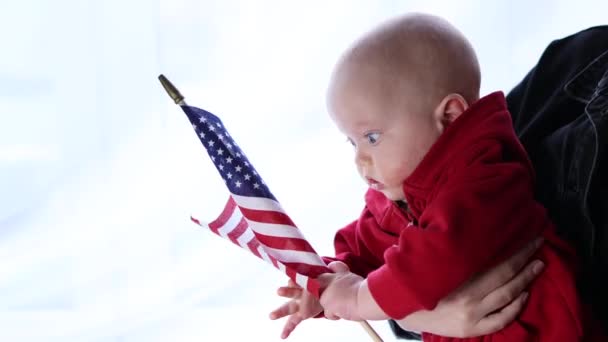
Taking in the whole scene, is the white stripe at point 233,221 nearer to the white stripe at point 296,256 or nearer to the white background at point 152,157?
the white stripe at point 296,256

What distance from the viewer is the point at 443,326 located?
3.78 feet

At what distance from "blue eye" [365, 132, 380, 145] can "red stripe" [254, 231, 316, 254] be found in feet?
0.85

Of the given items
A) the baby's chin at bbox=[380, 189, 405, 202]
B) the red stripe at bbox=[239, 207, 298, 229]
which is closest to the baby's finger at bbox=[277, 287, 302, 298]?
the red stripe at bbox=[239, 207, 298, 229]

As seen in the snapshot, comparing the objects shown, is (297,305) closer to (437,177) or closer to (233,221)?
(233,221)

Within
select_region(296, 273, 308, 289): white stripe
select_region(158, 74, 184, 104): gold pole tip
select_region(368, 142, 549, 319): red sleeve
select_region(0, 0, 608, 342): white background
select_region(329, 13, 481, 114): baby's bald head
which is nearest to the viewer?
select_region(368, 142, 549, 319): red sleeve

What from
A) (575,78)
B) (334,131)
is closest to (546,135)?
(575,78)

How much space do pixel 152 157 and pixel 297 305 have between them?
36.6 inches

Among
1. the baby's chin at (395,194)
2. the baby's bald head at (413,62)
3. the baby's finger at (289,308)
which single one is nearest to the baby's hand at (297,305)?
the baby's finger at (289,308)

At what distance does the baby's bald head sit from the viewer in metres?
1.14

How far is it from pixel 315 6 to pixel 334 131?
36cm

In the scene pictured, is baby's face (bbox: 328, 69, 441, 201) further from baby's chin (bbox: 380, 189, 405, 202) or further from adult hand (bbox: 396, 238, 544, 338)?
adult hand (bbox: 396, 238, 544, 338)

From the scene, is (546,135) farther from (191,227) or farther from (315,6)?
(191,227)

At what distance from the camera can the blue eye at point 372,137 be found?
116cm

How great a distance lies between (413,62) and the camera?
1.14 metres
